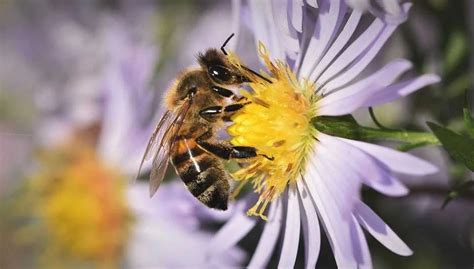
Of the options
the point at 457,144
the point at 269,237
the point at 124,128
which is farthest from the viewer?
the point at 124,128

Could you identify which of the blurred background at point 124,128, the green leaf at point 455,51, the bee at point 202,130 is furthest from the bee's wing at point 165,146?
the green leaf at point 455,51

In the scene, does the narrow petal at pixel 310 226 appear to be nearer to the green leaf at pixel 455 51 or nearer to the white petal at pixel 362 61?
the white petal at pixel 362 61

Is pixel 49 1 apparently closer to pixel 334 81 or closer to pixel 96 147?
pixel 96 147

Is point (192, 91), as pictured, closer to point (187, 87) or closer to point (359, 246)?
point (187, 87)

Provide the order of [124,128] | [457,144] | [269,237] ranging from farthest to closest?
[124,128] < [269,237] < [457,144]

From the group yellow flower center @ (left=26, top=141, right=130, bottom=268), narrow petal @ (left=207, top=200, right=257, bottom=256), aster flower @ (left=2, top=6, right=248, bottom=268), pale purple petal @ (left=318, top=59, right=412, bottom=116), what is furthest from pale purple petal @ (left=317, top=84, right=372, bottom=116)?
yellow flower center @ (left=26, top=141, right=130, bottom=268)

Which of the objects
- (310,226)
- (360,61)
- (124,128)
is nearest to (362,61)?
(360,61)
